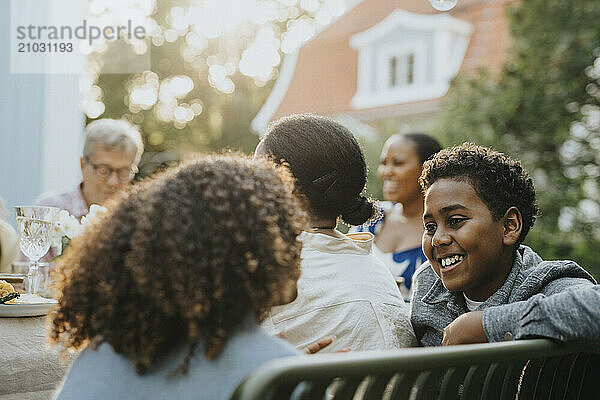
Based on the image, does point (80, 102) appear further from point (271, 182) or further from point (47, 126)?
point (271, 182)

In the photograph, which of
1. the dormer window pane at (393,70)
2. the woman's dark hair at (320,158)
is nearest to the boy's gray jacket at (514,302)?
the woman's dark hair at (320,158)

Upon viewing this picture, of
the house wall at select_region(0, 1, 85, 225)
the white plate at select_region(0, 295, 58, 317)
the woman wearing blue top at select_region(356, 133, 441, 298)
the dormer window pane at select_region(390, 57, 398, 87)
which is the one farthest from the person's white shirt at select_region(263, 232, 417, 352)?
the dormer window pane at select_region(390, 57, 398, 87)

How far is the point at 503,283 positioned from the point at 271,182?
829mm

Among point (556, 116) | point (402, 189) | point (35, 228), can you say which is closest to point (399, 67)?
point (556, 116)

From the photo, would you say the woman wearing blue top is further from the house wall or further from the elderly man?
the house wall

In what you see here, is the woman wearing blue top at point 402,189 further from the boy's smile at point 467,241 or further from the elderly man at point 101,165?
the boy's smile at point 467,241

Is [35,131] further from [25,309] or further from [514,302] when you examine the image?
[514,302]

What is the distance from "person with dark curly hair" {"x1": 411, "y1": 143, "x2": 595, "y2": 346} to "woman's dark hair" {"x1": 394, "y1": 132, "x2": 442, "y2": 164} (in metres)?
2.25

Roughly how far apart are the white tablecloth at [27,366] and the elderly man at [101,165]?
2077 mm

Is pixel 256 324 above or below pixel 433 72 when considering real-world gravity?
below

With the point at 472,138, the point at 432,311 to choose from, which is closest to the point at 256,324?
the point at 432,311

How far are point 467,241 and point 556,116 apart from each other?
5.89m

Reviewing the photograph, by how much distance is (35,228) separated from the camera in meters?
2.18

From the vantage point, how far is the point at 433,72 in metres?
13.1
